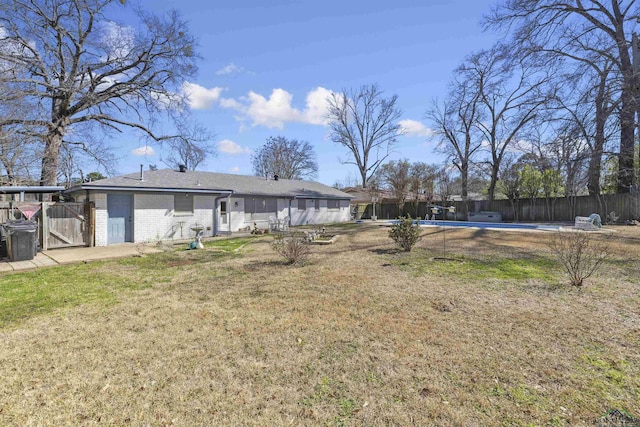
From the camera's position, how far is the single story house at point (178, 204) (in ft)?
39.6

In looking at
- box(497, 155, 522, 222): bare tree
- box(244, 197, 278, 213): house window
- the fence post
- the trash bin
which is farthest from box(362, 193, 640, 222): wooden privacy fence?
the trash bin

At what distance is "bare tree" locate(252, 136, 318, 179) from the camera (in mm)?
40000

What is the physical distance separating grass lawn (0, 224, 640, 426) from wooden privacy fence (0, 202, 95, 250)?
16.4 feet

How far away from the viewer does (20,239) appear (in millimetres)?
8555

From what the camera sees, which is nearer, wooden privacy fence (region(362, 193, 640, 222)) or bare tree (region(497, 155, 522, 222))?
wooden privacy fence (region(362, 193, 640, 222))

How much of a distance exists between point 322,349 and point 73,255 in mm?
Result: 10121

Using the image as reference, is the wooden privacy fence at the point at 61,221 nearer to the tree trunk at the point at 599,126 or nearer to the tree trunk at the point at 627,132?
the tree trunk at the point at 599,126

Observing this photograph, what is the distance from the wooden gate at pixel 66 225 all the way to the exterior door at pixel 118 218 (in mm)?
729

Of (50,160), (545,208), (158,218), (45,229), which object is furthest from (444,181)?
(50,160)

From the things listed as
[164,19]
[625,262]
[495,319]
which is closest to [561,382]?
[495,319]

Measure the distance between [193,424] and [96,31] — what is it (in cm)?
2304

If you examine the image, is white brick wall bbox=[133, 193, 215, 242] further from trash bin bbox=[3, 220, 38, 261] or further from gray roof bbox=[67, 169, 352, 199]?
trash bin bbox=[3, 220, 38, 261]

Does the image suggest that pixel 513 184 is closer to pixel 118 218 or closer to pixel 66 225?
pixel 118 218

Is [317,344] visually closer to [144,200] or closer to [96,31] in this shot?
[144,200]
